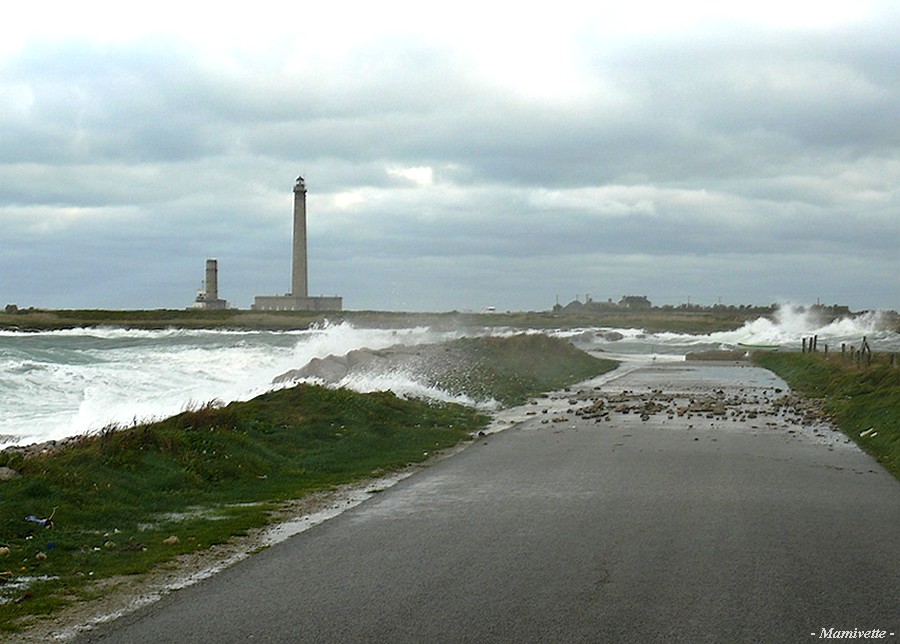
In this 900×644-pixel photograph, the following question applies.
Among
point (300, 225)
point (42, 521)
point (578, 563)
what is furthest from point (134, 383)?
point (300, 225)

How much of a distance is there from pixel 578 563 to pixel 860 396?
62.6ft

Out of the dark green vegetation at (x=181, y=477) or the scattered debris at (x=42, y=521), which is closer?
the dark green vegetation at (x=181, y=477)

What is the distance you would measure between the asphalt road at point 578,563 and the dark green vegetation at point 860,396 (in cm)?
301

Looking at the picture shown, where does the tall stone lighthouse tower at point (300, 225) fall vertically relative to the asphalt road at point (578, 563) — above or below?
above

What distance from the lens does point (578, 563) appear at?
841 cm

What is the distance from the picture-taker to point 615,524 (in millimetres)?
10156

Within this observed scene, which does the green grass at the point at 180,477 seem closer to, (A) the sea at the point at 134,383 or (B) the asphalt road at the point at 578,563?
(B) the asphalt road at the point at 578,563

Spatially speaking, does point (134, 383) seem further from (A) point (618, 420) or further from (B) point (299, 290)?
(B) point (299, 290)

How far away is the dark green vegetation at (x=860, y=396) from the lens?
58.9 ft

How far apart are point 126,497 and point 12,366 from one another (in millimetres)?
24737

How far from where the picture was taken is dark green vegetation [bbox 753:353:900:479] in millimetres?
17947

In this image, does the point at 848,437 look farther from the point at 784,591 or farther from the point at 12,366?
the point at 12,366

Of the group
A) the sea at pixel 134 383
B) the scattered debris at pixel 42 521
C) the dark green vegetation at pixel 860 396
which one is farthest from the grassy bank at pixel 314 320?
the scattered debris at pixel 42 521

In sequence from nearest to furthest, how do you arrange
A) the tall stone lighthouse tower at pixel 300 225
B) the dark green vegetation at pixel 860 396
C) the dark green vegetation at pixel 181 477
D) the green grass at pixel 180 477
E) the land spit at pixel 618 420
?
the land spit at pixel 618 420
the dark green vegetation at pixel 181 477
the green grass at pixel 180 477
the dark green vegetation at pixel 860 396
the tall stone lighthouse tower at pixel 300 225
